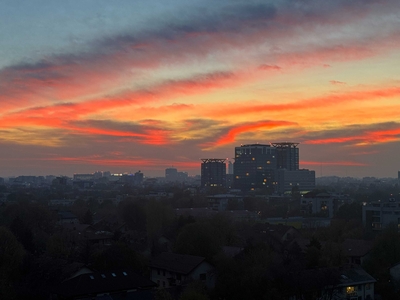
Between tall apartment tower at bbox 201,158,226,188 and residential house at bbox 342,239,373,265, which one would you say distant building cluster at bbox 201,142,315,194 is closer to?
tall apartment tower at bbox 201,158,226,188

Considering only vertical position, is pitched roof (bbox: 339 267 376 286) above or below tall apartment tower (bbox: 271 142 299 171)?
below

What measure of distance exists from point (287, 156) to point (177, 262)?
143 m

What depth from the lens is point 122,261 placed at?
2769 centimetres

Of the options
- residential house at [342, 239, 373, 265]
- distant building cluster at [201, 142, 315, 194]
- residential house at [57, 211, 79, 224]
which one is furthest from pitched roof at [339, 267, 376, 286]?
distant building cluster at [201, 142, 315, 194]

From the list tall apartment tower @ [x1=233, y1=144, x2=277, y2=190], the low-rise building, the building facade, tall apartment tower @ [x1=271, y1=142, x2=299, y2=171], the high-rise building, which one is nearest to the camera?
the low-rise building

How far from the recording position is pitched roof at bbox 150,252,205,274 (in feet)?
89.8

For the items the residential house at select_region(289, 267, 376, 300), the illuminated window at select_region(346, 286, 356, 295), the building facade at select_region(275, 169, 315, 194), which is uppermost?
the building facade at select_region(275, 169, 315, 194)

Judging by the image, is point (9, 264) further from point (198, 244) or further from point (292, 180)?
point (292, 180)

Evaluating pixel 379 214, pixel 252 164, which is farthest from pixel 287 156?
pixel 379 214

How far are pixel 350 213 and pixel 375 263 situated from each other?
30391 millimetres

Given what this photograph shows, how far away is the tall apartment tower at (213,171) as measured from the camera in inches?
6816

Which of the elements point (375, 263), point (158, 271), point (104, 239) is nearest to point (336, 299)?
point (375, 263)

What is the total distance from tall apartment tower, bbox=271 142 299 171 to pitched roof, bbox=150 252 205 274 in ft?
454

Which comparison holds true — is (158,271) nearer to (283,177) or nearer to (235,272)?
(235,272)
